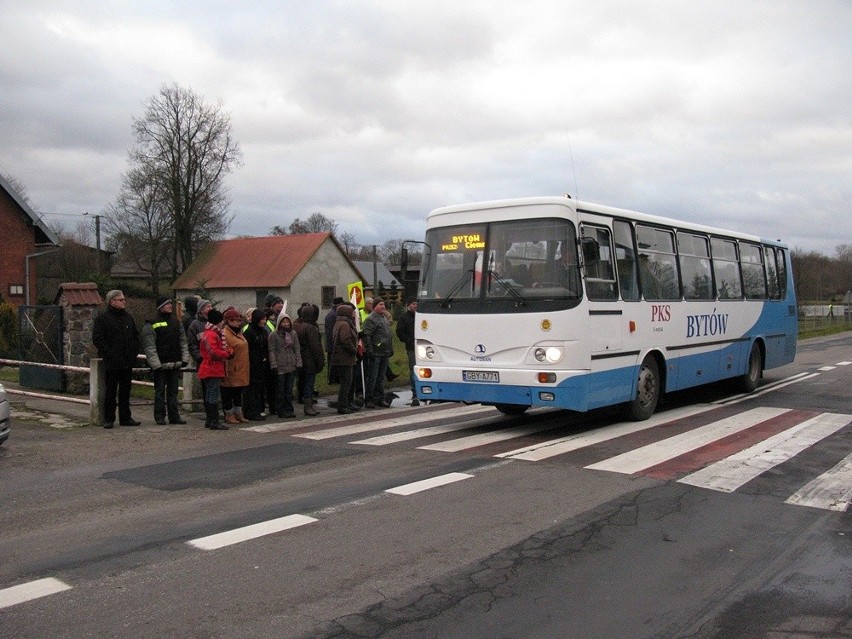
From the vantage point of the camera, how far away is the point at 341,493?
7.54 m

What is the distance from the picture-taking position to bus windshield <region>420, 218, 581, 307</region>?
10.6 meters

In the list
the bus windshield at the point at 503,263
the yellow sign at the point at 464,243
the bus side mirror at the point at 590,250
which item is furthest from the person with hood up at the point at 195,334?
the bus side mirror at the point at 590,250

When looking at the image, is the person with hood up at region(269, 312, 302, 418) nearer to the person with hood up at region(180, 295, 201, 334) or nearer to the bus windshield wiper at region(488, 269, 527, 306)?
the person with hood up at region(180, 295, 201, 334)

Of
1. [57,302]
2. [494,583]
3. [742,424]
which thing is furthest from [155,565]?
[57,302]

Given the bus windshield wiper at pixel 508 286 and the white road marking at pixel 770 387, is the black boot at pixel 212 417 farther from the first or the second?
the white road marking at pixel 770 387

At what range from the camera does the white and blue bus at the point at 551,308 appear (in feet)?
34.6

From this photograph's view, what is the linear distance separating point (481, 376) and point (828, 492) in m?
4.57

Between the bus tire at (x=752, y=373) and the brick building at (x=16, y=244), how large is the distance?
32.9m

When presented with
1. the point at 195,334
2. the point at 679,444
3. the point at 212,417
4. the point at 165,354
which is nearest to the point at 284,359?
the point at 195,334

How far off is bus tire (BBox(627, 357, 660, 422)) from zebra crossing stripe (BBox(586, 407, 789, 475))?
0.89 metres

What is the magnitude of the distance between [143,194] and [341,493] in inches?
2275

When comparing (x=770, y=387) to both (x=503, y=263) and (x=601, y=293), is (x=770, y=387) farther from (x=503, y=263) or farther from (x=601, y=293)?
(x=503, y=263)

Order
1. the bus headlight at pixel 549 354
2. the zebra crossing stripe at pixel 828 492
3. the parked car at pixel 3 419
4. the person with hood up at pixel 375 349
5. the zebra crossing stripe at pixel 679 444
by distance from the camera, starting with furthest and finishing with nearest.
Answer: the person with hood up at pixel 375 349 → the bus headlight at pixel 549 354 → the parked car at pixel 3 419 → the zebra crossing stripe at pixel 679 444 → the zebra crossing stripe at pixel 828 492

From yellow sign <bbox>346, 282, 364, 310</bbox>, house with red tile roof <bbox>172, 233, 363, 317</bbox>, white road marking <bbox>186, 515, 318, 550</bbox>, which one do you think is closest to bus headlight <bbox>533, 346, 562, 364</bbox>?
white road marking <bbox>186, 515, 318, 550</bbox>
